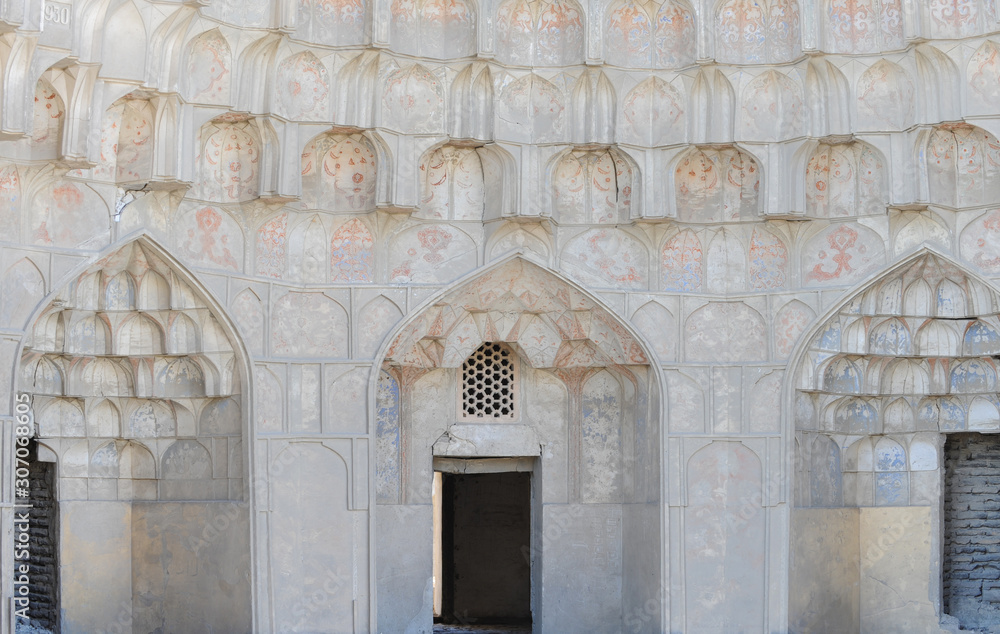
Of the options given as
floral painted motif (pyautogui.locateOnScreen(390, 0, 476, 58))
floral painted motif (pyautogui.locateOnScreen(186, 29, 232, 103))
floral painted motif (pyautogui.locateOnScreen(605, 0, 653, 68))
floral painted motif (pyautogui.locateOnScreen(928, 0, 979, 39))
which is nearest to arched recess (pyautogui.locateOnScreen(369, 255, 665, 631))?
floral painted motif (pyautogui.locateOnScreen(390, 0, 476, 58))

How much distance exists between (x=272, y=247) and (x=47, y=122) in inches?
99.9

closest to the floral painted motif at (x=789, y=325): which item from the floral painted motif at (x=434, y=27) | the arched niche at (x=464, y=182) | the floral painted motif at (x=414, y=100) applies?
the arched niche at (x=464, y=182)

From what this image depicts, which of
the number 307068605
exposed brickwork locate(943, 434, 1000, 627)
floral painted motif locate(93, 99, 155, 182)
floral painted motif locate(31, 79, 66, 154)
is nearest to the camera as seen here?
the number 307068605

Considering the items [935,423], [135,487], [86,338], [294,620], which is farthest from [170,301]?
[935,423]

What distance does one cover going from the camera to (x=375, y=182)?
1285 cm

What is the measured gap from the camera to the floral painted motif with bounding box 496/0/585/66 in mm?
13047

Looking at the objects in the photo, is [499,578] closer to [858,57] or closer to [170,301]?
[170,301]

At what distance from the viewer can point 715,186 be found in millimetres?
13414

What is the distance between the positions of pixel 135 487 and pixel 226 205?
303cm

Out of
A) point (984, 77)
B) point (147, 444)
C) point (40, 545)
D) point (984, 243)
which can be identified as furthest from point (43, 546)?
point (984, 77)

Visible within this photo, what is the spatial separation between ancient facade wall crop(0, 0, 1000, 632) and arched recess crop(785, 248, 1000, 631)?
0.33 ft

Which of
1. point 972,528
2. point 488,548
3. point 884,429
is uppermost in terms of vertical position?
point 884,429

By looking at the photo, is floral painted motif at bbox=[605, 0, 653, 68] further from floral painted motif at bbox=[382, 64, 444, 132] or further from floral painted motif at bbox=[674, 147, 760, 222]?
floral painted motif at bbox=[382, 64, 444, 132]

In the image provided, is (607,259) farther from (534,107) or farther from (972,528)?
(972,528)
